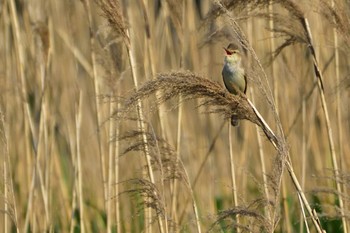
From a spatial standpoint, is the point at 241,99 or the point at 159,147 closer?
the point at 241,99

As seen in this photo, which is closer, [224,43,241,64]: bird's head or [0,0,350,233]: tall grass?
[0,0,350,233]: tall grass

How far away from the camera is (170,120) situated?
6.80 meters

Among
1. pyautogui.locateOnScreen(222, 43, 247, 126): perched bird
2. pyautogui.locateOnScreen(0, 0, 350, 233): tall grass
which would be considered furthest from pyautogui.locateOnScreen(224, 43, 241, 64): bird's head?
pyautogui.locateOnScreen(0, 0, 350, 233): tall grass

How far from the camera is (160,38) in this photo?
18.8ft

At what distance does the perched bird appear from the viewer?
3.69m

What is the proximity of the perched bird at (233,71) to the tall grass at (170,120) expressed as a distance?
0.42 ft

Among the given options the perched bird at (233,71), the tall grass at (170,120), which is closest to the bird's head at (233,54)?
the perched bird at (233,71)

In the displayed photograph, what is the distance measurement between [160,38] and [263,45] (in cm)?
74

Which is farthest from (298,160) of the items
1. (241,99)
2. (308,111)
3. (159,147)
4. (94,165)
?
(241,99)

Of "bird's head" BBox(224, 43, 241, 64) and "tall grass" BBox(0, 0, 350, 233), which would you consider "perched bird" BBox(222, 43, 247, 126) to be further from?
"tall grass" BBox(0, 0, 350, 233)

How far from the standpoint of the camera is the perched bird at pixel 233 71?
3.69m

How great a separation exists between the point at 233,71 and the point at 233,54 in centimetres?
8

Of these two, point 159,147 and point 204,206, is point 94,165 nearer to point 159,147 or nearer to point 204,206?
point 204,206

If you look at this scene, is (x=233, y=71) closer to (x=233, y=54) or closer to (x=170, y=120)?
(x=233, y=54)
